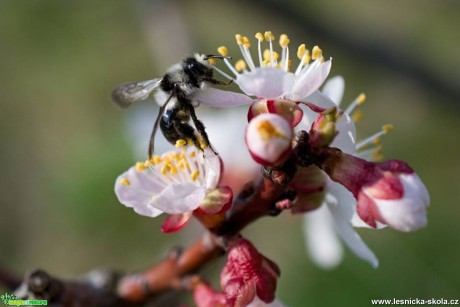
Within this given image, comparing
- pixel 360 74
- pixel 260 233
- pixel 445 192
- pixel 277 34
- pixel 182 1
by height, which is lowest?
pixel 260 233

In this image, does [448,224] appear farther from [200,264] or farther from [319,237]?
[200,264]

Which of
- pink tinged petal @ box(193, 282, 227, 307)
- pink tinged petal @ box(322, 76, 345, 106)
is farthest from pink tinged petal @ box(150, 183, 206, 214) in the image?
pink tinged petal @ box(322, 76, 345, 106)

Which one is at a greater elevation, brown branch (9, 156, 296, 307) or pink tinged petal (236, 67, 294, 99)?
pink tinged petal (236, 67, 294, 99)

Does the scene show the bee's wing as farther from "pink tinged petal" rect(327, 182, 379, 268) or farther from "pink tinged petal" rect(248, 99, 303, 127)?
"pink tinged petal" rect(327, 182, 379, 268)

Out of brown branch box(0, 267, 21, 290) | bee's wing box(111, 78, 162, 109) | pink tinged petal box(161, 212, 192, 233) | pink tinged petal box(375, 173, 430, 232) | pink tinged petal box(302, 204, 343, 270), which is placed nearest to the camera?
pink tinged petal box(375, 173, 430, 232)

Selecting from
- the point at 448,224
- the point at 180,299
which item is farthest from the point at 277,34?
the point at 180,299

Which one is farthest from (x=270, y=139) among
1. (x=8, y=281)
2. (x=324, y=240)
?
(x=324, y=240)
